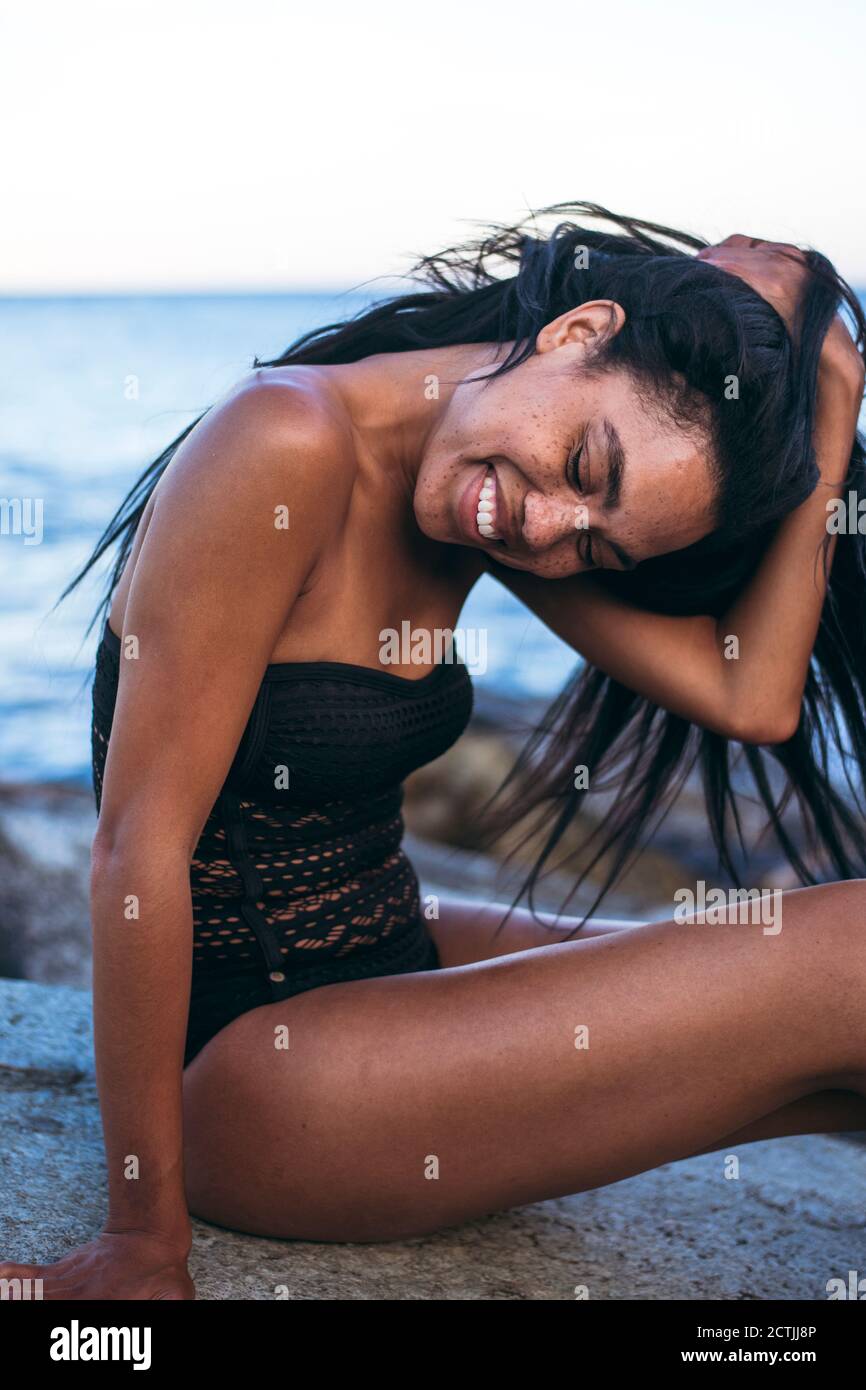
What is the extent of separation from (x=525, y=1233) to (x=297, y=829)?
0.78 m

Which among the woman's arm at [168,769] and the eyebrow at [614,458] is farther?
the eyebrow at [614,458]

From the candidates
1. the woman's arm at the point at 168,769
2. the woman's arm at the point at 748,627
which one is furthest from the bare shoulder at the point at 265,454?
the woman's arm at the point at 748,627

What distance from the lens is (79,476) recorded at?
18125 millimetres

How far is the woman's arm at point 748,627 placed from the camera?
2215 millimetres

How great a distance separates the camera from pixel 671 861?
620cm

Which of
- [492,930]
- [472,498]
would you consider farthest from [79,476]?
[472,498]

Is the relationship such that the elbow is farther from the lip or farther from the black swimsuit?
the lip

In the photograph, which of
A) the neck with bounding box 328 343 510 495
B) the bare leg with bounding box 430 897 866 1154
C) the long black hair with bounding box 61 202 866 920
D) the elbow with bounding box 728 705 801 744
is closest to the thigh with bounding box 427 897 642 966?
the bare leg with bounding box 430 897 866 1154

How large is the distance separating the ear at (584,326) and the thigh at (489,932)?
1.06 m

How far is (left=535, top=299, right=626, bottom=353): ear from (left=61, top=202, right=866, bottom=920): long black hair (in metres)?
0.02

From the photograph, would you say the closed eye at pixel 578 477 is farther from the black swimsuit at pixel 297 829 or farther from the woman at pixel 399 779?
the black swimsuit at pixel 297 829

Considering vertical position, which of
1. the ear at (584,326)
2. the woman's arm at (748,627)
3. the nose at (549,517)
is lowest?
the woman's arm at (748,627)

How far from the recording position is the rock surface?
1.95 metres
